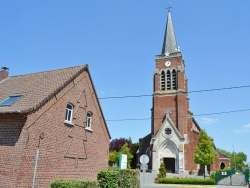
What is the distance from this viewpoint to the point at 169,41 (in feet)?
165

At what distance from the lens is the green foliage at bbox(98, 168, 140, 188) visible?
600 inches

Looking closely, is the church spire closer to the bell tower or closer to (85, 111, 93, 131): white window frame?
the bell tower

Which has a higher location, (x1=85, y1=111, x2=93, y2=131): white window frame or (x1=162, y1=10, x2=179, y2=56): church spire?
(x1=162, y1=10, x2=179, y2=56): church spire

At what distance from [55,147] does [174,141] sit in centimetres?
3004

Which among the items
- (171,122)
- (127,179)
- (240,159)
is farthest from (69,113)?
(240,159)

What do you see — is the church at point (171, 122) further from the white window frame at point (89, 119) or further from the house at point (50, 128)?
the house at point (50, 128)

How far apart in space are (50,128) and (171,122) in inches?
1215

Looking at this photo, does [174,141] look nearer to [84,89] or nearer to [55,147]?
[84,89]

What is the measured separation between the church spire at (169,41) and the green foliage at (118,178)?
35.0 metres

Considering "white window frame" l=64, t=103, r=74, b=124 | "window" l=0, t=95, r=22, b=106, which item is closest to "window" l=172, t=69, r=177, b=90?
"white window frame" l=64, t=103, r=74, b=124

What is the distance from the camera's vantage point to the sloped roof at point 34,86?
13.8 m

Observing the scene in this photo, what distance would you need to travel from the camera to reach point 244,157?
13575 centimetres

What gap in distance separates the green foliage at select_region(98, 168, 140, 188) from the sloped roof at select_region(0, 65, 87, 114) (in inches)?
232

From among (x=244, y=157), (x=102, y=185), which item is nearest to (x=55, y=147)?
(x=102, y=185)
